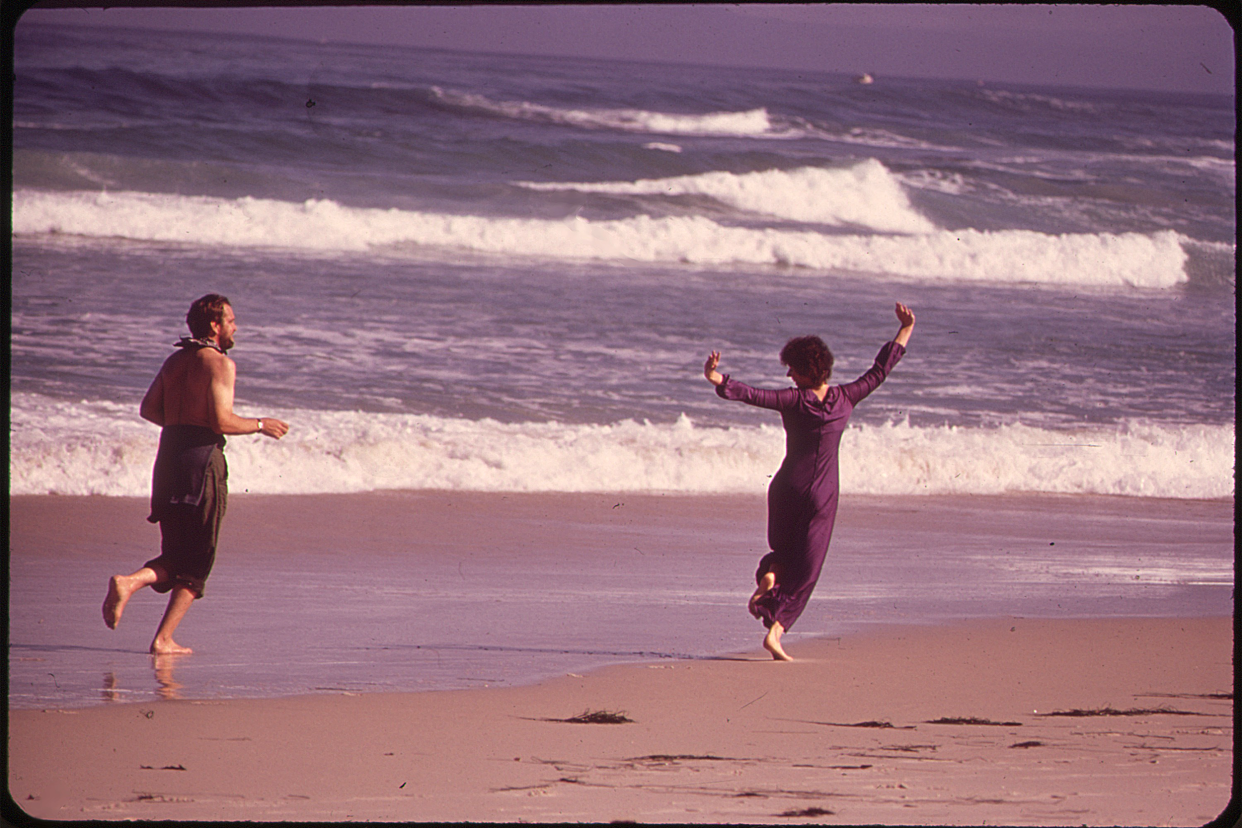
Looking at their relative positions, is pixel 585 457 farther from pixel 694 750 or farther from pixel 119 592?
pixel 694 750

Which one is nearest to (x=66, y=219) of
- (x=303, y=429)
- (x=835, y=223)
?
(x=303, y=429)

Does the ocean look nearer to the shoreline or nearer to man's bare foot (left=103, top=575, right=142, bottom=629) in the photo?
the shoreline

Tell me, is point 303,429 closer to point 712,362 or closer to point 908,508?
point 908,508

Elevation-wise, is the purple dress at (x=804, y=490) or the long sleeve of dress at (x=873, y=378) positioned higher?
the long sleeve of dress at (x=873, y=378)

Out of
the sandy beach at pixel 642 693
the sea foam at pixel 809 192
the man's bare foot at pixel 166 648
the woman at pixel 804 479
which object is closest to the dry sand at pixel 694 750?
the sandy beach at pixel 642 693

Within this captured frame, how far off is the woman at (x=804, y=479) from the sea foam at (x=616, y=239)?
14332mm

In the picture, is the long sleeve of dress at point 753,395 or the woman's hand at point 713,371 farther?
the long sleeve of dress at point 753,395

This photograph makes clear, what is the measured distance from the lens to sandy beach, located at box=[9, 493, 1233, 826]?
4.01 metres

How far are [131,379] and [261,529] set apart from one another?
4532 mm

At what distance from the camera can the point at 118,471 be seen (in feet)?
31.3

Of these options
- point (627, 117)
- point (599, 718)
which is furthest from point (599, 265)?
point (599, 718)

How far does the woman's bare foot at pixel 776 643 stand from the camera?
6055 mm

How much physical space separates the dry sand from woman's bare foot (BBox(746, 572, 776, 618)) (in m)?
0.22

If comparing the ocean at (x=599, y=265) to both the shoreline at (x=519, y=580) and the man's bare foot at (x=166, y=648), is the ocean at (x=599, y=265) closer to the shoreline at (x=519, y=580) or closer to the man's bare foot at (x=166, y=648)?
the shoreline at (x=519, y=580)
